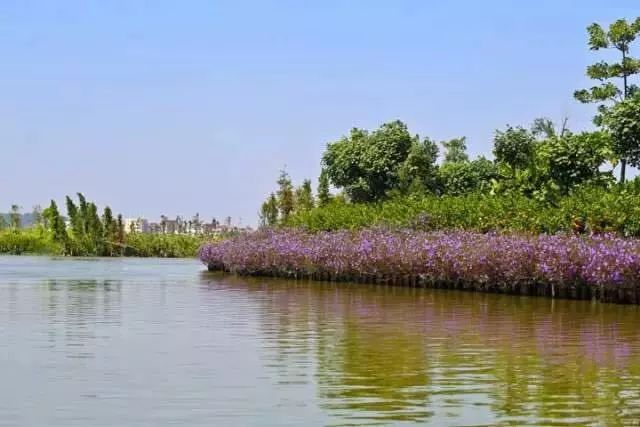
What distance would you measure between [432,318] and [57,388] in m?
8.46

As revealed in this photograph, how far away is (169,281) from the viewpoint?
98.5 feet

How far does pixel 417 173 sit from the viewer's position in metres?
42.7

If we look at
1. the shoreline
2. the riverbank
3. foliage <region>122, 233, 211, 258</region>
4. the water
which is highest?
foliage <region>122, 233, 211, 258</region>

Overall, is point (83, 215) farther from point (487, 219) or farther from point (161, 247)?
point (487, 219)

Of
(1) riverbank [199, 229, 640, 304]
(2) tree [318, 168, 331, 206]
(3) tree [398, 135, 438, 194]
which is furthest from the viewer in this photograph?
(2) tree [318, 168, 331, 206]

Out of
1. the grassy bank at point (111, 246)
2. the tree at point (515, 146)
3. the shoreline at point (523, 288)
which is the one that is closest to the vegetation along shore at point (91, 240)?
the grassy bank at point (111, 246)

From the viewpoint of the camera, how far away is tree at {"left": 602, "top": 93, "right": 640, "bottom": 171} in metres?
29.4

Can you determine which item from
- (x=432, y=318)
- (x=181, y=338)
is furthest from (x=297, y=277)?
(x=181, y=338)

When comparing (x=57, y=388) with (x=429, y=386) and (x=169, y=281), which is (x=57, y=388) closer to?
(x=429, y=386)

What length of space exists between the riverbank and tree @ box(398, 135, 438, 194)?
7995mm

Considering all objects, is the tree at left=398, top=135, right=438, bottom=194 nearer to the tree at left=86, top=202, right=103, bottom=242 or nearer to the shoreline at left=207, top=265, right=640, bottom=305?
the shoreline at left=207, top=265, right=640, bottom=305

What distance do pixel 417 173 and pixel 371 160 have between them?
2.52 m

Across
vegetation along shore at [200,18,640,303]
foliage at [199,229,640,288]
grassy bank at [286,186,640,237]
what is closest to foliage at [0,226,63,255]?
vegetation along shore at [200,18,640,303]

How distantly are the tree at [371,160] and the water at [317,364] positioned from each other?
2568 centimetres
